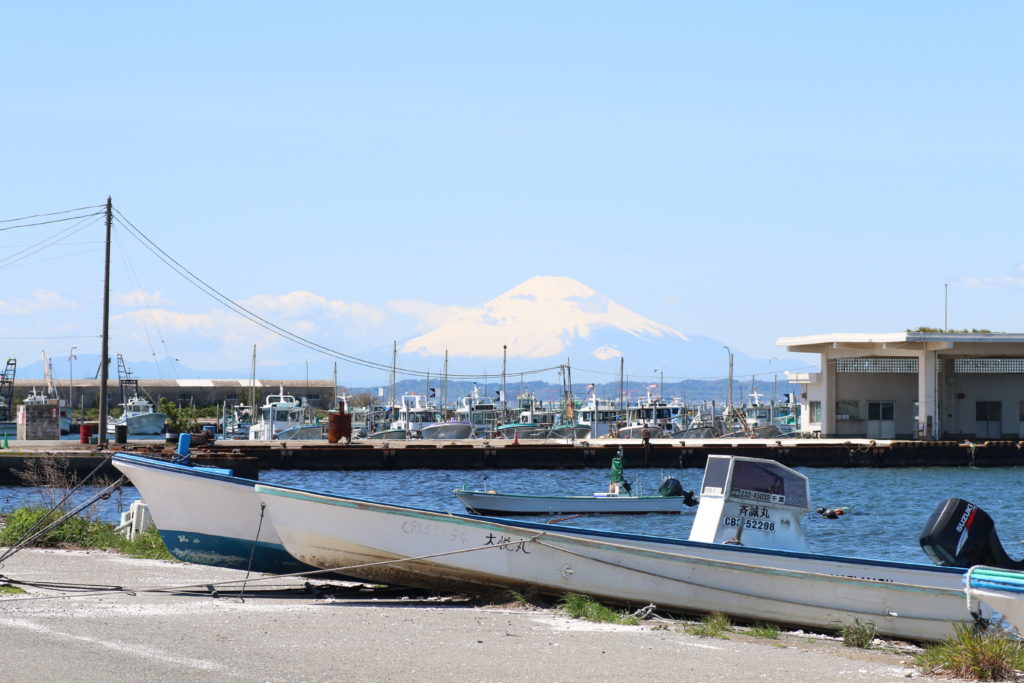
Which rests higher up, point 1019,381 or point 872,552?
point 1019,381

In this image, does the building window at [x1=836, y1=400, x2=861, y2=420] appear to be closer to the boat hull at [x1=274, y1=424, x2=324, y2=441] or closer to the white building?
the white building

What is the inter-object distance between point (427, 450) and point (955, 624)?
41588 millimetres

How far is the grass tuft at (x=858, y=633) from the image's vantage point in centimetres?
1280

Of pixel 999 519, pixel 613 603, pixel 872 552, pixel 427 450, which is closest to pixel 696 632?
pixel 613 603

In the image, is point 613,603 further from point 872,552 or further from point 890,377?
point 890,377

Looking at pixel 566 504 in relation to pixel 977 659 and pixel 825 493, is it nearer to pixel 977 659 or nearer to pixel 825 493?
pixel 825 493

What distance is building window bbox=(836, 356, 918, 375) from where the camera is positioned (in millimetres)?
61594

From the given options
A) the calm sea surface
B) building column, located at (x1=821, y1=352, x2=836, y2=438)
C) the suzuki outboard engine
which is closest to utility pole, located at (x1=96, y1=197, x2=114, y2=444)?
the calm sea surface

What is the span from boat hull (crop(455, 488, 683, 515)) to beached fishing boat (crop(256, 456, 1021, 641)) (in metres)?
16.8

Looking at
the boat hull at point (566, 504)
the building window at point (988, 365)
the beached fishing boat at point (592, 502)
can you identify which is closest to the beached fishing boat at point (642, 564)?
the beached fishing boat at point (592, 502)

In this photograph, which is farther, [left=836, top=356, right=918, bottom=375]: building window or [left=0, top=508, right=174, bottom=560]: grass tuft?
[left=836, top=356, right=918, bottom=375]: building window

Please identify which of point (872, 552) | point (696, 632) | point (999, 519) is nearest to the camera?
point (696, 632)

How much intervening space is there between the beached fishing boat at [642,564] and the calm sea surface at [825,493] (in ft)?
34.5

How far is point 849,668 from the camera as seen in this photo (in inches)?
437
